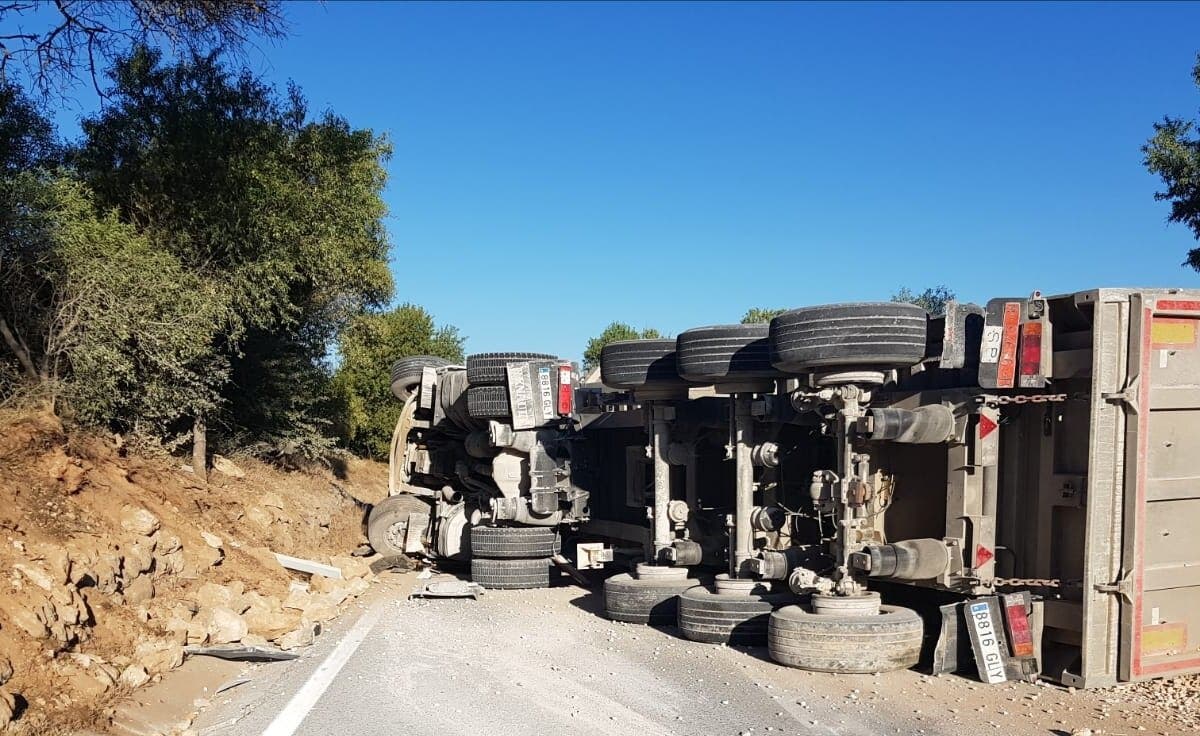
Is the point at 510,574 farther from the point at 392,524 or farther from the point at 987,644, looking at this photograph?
the point at 987,644

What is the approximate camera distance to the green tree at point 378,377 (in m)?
31.6

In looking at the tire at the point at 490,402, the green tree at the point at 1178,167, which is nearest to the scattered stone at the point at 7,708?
the tire at the point at 490,402

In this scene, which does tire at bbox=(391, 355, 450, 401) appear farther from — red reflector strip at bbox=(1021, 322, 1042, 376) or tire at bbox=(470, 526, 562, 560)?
red reflector strip at bbox=(1021, 322, 1042, 376)

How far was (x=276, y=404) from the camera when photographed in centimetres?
1767

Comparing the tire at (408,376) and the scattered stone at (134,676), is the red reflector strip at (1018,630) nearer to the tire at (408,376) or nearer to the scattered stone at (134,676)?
the scattered stone at (134,676)

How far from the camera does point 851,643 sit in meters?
6.98

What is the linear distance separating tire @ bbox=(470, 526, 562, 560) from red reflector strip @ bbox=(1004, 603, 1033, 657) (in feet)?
19.0

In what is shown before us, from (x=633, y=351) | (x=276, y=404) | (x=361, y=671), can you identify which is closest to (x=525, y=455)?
(x=633, y=351)

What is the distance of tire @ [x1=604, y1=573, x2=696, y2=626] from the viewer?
9102 millimetres

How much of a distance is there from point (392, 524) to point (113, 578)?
6.20 meters

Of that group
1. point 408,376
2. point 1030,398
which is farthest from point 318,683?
point 408,376

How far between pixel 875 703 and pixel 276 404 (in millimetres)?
13639

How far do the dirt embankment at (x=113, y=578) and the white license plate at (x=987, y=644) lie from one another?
511 cm

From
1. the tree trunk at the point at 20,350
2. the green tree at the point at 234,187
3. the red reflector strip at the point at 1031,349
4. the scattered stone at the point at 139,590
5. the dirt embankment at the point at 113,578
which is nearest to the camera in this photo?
the dirt embankment at the point at 113,578
